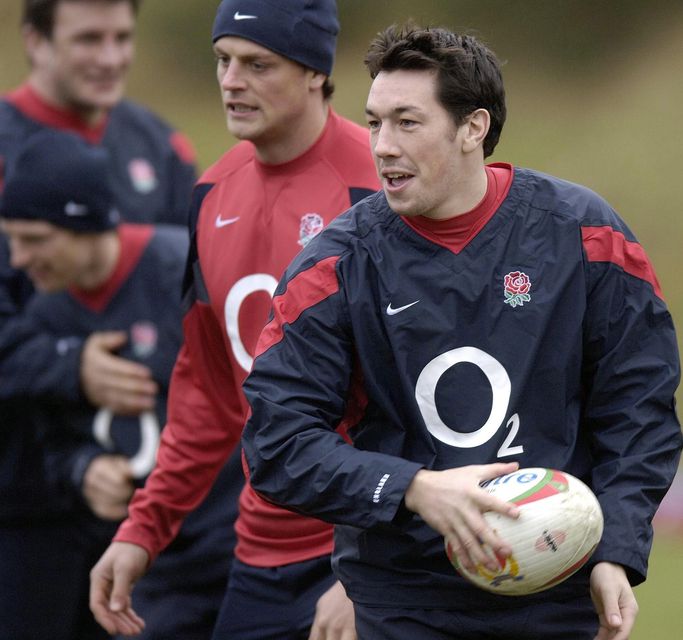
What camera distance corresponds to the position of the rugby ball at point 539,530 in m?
3.40

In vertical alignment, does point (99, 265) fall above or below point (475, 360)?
below

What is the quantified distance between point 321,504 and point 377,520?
0.50 ft

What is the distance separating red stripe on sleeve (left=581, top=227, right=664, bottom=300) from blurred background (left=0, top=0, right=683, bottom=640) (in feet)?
37.0

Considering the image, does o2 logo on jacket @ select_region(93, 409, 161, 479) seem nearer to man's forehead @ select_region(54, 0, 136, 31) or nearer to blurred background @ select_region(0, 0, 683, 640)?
man's forehead @ select_region(54, 0, 136, 31)

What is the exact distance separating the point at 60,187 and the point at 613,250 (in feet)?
10.2

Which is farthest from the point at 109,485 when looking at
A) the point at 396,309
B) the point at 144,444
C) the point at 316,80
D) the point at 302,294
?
the point at 396,309

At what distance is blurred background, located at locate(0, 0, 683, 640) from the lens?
16.5 metres

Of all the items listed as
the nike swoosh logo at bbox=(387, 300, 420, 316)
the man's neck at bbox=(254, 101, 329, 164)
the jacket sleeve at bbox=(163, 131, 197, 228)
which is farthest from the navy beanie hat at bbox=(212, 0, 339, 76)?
the jacket sleeve at bbox=(163, 131, 197, 228)

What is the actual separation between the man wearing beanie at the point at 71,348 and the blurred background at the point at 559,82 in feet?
30.8

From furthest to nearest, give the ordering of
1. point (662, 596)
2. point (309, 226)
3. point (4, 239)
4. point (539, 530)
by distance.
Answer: point (662, 596)
point (4, 239)
point (309, 226)
point (539, 530)

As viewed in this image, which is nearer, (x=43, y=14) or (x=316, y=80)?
(x=316, y=80)

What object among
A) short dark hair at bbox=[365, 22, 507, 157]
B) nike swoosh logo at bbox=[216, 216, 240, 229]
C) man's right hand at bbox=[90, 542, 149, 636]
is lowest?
man's right hand at bbox=[90, 542, 149, 636]

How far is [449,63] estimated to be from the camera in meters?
3.71

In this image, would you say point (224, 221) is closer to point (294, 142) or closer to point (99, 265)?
point (294, 142)
